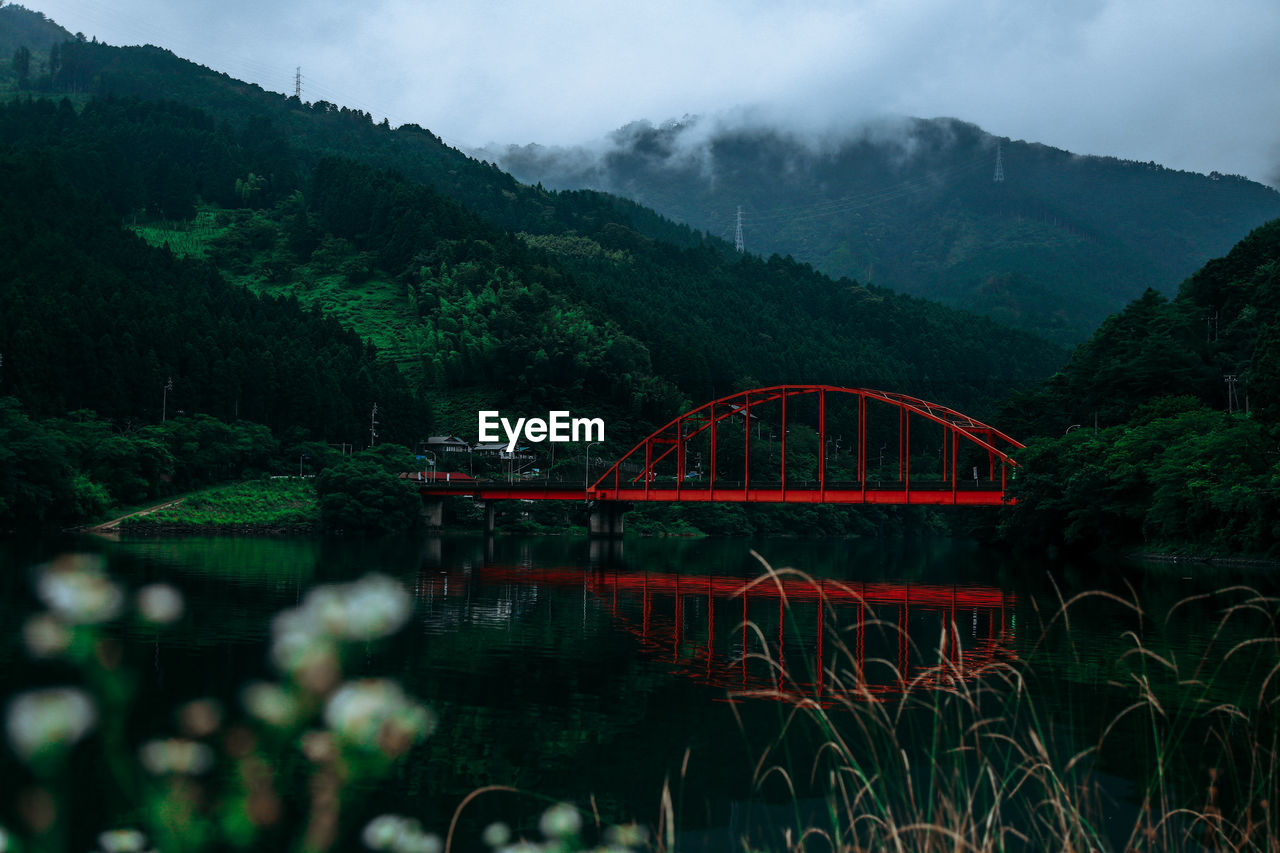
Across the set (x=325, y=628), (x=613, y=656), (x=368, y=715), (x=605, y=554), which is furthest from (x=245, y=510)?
(x=368, y=715)

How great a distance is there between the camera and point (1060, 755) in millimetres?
17938

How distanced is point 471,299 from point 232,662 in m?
138

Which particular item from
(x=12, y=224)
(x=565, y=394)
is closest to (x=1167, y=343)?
(x=565, y=394)

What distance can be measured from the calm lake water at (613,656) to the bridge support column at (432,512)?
119 ft

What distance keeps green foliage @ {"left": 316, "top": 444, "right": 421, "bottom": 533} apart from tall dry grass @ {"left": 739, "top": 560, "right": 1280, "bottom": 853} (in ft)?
213

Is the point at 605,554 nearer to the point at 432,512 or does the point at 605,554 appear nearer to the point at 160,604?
the point at 432,512

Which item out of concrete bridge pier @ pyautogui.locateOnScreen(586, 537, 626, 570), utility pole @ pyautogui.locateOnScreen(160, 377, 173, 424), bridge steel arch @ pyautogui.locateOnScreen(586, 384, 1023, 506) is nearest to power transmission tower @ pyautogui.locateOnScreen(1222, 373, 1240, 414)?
bridge steel arch @ pyautogui.locateOnScreen(586, 384, 1023, 506)

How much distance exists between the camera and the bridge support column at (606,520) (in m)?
97.9

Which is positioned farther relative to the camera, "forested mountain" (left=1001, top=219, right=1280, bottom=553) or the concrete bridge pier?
the concrete bridge pier

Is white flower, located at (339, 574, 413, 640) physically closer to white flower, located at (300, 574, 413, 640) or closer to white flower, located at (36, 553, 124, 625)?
white flower, located at (300, 574, 413, 640)

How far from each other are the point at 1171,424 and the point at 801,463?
7367cm

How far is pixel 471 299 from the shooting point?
159750 mm

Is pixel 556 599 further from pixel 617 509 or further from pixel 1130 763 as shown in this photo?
pixel 617 509

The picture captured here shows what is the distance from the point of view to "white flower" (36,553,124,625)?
5.39 metres
